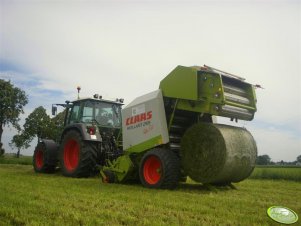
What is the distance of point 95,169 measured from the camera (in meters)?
10.4

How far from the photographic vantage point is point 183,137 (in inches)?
317

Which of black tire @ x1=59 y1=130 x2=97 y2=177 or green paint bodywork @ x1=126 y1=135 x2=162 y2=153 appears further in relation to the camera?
black tire @ x1=59 y1=130 x2=97 y2=177

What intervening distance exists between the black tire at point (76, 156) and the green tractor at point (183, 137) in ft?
0.09

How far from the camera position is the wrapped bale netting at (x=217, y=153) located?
7.29 metres

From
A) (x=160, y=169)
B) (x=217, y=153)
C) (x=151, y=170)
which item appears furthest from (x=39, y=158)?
(x=217, y=153)

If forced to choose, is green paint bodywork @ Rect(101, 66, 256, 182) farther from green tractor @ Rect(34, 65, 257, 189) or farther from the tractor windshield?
the tractor windshield

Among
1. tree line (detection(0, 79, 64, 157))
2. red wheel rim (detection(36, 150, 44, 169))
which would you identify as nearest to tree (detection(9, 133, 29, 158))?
tree line (detection(0, 79, 64, 157))

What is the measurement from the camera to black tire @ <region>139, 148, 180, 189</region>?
764 centimetres

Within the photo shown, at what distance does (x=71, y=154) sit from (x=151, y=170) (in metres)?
3.63

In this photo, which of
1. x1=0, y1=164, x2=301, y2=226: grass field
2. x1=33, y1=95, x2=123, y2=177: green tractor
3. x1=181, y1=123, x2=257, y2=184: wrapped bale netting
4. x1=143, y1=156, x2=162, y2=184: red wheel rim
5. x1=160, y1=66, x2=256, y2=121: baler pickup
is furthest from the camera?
x1=33, y1=95, x2=123, y2=177: green tractor

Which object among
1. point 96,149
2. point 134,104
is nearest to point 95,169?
point 96,149

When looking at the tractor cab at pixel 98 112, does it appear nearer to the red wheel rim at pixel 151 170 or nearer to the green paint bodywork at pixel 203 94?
the green paint bodywork at pixel 203 94

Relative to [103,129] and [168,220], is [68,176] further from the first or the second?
[168,220]

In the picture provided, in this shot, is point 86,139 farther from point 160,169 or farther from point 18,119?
point 18,119
